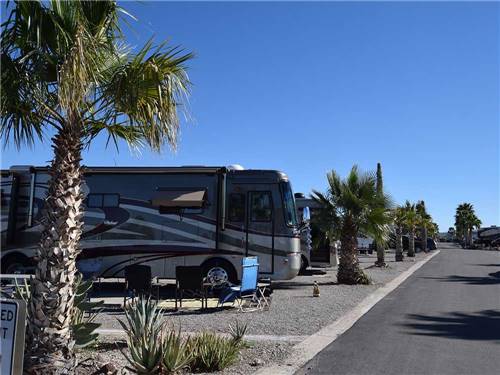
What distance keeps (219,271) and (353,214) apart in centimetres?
593

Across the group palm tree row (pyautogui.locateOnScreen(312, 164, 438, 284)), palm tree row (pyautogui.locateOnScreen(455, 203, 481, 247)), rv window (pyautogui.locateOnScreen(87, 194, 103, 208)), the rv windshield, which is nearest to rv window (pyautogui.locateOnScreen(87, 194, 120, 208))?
rv window (pyautogui.locateOnScreen(87, 194, 103, 208))

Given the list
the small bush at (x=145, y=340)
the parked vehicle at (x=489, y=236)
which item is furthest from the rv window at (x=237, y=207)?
the parked vehicle at (x=489, y=236)

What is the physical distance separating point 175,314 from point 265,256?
4.15 metres

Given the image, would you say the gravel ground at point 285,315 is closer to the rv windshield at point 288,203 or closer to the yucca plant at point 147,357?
the yucca plant at point 147,357

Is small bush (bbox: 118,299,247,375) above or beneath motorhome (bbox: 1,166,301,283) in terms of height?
beneath

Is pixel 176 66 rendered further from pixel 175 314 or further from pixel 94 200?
pixel 94 200

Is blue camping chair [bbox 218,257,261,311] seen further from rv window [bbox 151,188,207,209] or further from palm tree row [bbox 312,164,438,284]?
palm tree row [bbox 312,164,438,284]

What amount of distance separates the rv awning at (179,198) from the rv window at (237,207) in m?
0.81

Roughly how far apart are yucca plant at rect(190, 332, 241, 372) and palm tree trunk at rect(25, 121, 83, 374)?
151cm

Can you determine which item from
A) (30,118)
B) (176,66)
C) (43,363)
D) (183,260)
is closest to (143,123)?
(176,66)

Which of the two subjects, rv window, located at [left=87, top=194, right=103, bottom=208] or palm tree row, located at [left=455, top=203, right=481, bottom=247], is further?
palm tree row, located at [left=455, top=203, right=481, bottom=247]

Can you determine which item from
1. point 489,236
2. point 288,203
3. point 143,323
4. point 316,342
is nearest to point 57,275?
point 143,323

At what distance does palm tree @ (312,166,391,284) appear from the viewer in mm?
18641

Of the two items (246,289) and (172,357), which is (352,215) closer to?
(246,289)
